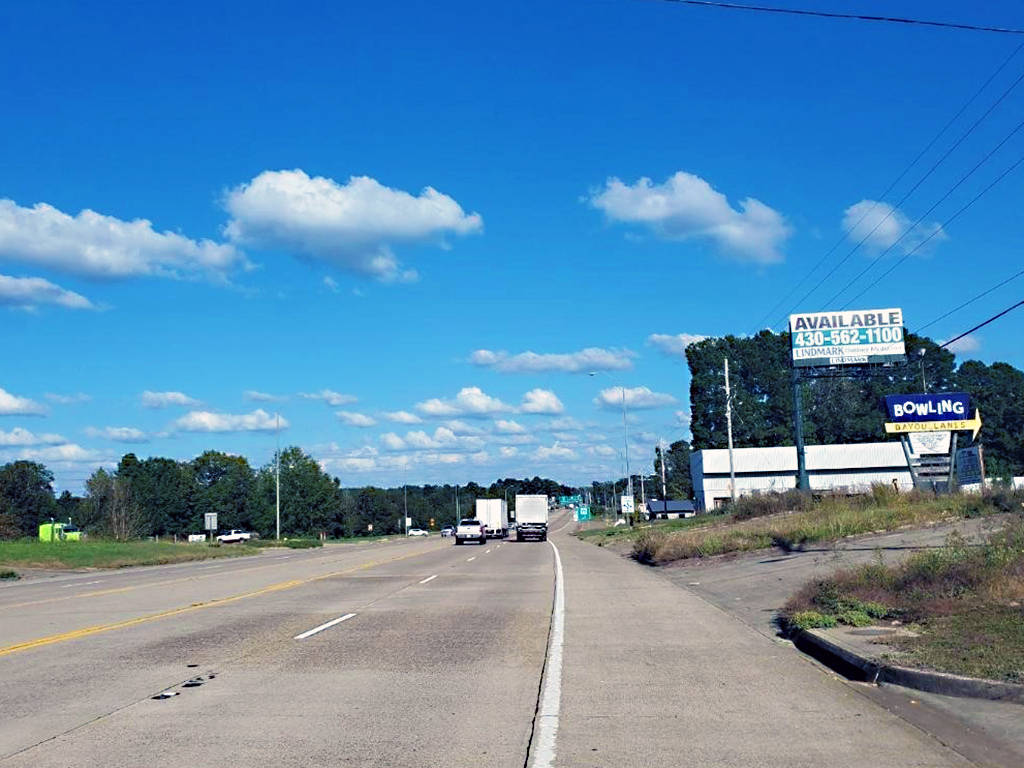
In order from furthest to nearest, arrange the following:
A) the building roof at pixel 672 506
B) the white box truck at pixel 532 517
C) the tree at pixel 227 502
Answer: the tree at pixel 227 502
the building roof at pixel 672 506
the white box truck at pixel 532 517

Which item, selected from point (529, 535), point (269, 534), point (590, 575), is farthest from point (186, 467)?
point (590, 575)

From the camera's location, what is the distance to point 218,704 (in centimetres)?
978

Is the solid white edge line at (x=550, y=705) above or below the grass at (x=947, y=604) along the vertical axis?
below

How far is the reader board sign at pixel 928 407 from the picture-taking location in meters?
49.8

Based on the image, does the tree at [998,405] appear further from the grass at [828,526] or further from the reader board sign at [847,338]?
the grass at [828,526]

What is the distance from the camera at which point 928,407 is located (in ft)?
164

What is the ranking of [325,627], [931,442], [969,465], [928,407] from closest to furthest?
[325,627] < [969,465] < [928,407] < [931,442]

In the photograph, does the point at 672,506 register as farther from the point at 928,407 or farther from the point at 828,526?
the point at 828,526

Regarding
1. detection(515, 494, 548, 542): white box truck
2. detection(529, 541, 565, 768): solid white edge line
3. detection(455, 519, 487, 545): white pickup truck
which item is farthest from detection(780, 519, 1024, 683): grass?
detection(515, 494, 548, 542): white box truck

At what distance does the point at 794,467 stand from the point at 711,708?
99475 mm

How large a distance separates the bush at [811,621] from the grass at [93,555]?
39.6 m

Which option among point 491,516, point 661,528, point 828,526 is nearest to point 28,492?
point 491,516

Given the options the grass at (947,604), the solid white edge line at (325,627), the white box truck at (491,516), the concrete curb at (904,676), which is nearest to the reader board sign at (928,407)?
the grass at (947,604)

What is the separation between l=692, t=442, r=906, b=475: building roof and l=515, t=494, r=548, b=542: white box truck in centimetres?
3342
